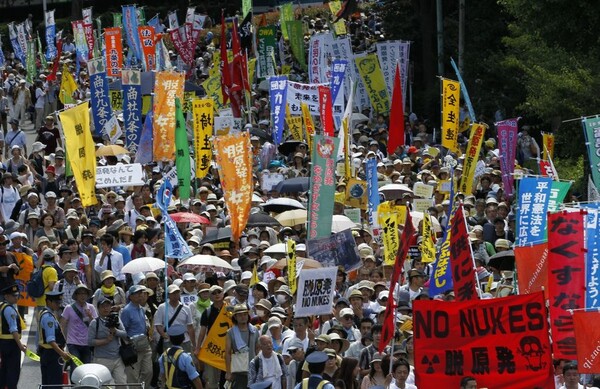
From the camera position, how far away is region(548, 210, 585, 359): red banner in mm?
14102

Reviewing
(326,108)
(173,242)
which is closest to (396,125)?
(326,108)

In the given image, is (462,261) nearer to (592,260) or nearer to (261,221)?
(592,260)

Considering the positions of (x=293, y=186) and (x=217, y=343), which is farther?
(x=293, y=186)

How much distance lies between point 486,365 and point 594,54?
12.3 m

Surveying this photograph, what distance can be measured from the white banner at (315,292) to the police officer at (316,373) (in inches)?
77.5

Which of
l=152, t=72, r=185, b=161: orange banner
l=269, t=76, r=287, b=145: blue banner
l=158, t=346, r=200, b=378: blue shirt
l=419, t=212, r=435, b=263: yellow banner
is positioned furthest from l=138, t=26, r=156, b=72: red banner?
l=158, t=346, r=200, b=378: blue shirt

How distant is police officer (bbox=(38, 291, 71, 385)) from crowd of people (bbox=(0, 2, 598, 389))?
17 millimetres

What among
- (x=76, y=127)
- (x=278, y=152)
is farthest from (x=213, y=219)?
(x=278, y=152)

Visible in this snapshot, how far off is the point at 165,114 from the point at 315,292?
37.4 feet

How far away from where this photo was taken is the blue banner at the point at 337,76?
98.4 feet

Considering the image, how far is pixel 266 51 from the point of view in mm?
39875

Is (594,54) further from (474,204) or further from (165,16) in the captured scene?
(165,16)

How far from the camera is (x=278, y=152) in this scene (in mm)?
29875

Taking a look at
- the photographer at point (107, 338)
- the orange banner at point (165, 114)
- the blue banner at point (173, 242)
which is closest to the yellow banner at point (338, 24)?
the orange banner at point (165, 114)
